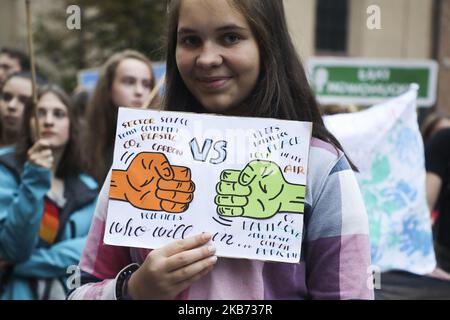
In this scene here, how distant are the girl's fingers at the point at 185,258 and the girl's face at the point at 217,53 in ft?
1.16

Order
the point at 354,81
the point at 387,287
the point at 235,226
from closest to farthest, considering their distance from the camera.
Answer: the point at 235,226, the point at 387,287, the point at 354,81

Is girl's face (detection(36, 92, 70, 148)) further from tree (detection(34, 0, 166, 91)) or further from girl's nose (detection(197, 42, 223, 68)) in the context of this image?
tree (detection(34, 0, 166, 91))

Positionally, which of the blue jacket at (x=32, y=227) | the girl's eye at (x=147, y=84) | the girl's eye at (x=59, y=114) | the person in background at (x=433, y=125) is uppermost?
the girl's eye at (x=147, y=84)

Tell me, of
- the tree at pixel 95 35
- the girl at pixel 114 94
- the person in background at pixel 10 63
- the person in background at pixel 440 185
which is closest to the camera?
the person in background at pixel 440 185

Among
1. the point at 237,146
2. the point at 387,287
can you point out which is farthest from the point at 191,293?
the point at 387,287

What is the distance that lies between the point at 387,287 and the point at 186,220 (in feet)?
5.91

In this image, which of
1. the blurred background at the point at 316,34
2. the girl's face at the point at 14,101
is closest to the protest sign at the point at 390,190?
the girl's face at the point at 14,101

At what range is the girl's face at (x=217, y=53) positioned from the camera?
1.58 metres

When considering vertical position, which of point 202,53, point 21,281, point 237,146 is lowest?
point 21,281

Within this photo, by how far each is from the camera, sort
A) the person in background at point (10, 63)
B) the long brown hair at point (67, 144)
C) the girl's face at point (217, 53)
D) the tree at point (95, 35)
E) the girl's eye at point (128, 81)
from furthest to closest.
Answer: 1. the tree at point (95, 35)
2. the person in background at point (10, 63)
3. the girl's eye at point (128, 81)
4. the long brown hair at point (67, 144)
5. the girl's face at point (217, 53)

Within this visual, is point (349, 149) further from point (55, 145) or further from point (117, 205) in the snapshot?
point (117, 205)

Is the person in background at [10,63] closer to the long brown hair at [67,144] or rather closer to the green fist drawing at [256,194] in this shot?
the long brown hair at [67,144]

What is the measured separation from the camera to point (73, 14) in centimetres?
191

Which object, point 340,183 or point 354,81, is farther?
point 354,81
